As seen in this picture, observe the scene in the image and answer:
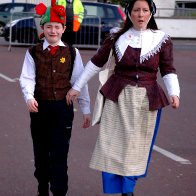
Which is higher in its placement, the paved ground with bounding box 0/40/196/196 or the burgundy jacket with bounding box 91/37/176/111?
the burgundy jacket with bounding box 91/37/176/111

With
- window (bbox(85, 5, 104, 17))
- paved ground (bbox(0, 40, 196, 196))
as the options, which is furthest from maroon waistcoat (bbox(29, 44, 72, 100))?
window (bbox(85, 5, 104, 17))

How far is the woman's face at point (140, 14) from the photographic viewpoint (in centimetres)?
565

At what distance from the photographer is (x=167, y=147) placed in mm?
8906

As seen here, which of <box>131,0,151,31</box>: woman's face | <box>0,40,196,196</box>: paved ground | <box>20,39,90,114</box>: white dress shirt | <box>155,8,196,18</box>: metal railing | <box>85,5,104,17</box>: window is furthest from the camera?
<box>155,8,196,18</box>: metal railing

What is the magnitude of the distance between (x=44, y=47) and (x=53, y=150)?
2.71 ft

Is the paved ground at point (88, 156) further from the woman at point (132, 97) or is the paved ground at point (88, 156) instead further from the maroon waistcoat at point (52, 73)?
the maroon waistcoat at point (52, 73)

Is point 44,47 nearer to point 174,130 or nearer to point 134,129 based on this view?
point 134,129

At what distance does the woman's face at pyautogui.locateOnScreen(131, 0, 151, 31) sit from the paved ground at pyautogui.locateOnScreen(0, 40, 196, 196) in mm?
1723

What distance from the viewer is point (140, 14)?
5637 mm

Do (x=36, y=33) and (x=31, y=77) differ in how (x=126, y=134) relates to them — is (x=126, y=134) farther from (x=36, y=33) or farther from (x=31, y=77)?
(x=36, y=33)

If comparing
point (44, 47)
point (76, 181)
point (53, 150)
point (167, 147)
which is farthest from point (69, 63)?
point (167, 147)

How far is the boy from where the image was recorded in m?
5.81

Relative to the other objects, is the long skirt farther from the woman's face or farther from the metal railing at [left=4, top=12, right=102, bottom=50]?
the metal railing at [left=4, top=12, right=102, bottom=50]

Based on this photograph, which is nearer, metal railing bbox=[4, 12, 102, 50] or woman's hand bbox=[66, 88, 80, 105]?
woman's hand bbox=[66, 88, 80, 105]
